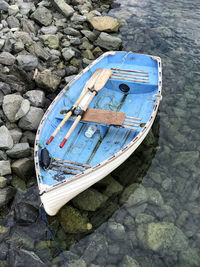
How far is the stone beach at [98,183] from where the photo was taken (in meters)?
7.77

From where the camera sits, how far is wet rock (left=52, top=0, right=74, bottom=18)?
17.1m

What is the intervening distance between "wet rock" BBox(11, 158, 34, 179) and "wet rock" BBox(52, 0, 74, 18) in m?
12.3

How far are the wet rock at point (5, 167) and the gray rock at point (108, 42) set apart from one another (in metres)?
10.4

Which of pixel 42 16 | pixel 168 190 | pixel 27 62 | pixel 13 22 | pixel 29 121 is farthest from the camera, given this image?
pixel 42 16

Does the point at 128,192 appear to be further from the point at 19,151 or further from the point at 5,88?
the point at 5,88

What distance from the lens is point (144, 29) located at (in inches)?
719

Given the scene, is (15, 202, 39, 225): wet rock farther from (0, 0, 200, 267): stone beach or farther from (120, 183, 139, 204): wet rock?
(120, 183, 139, 204): wet rock

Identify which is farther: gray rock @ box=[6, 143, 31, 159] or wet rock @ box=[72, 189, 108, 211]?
gray rock @ box=[6, 143, 31, 159]

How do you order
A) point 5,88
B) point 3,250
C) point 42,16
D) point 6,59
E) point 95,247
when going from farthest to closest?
1. point 42,16
2. point 6,59
3. point 5,88
4. point 95,247
5. point 3,250

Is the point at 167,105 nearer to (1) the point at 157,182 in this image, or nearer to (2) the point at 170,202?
(1) the point at 157,182

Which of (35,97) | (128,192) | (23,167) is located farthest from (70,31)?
(128,192)

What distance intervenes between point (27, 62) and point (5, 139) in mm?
4711

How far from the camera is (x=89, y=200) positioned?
8586 mm

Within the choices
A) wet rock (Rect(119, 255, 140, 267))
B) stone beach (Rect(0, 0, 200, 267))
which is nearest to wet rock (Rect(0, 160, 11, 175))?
stone beach (Rect(0, 0, 200, 267))
